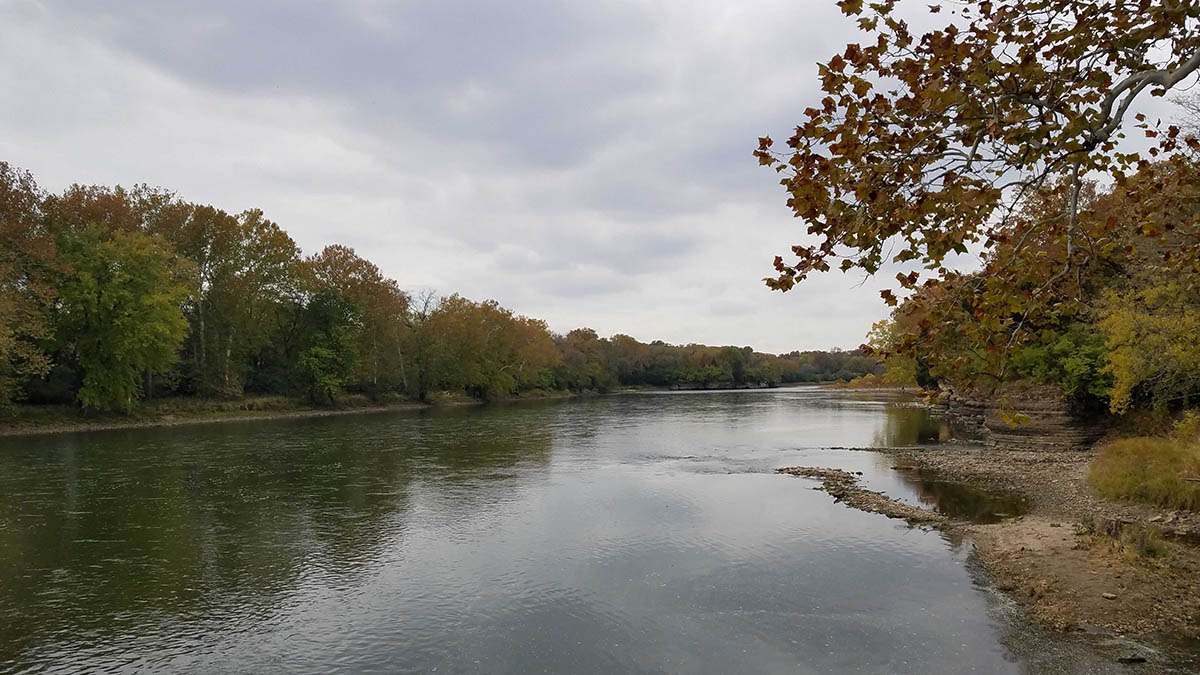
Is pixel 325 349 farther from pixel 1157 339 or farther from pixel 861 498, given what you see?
pixel 1157 339

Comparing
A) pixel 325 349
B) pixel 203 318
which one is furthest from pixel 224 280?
pixel 325 349

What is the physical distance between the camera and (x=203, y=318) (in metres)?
54.3

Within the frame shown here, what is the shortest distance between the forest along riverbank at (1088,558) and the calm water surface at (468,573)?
961 mm

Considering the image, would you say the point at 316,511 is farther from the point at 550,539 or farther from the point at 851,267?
the point at 851,267

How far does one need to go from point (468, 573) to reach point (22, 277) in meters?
41.6

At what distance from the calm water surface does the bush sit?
11.2 ft

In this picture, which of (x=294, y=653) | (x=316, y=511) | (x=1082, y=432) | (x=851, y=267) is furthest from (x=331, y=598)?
(x=1082, y=432)

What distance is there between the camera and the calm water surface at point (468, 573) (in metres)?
9.59

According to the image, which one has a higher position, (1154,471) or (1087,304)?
(1087,304)

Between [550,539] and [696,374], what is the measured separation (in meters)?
125

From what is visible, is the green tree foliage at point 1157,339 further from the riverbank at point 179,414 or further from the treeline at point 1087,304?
the riverbank at point 179,414

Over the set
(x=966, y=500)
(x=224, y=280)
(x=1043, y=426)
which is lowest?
(x=966, y=500)

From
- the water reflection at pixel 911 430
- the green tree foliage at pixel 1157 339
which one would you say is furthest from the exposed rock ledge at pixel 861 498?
the water reflection at pixel 911 430

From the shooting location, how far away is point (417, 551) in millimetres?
14898
